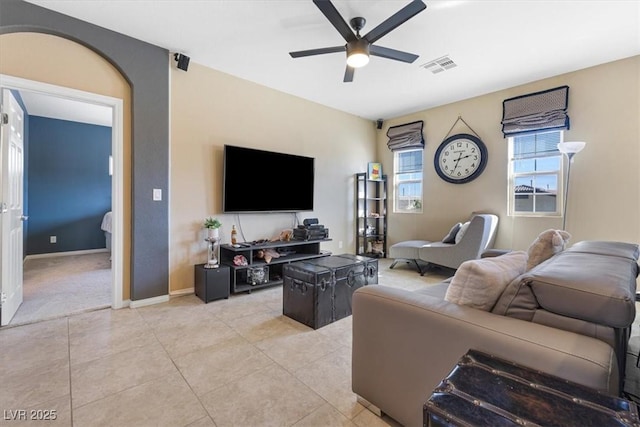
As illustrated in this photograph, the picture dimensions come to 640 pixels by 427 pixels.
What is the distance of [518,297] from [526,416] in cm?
53

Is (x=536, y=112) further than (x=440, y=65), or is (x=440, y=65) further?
(x=536, y=112)

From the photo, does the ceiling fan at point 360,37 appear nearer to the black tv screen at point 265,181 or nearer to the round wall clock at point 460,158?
the black tv screen at point 265,181

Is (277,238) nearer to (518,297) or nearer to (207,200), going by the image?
(207,200)

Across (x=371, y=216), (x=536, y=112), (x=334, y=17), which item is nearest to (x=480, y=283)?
(x=334, y=17)

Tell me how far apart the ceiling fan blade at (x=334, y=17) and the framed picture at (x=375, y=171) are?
3065 millimetres

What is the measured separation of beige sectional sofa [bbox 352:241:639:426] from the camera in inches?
34.0

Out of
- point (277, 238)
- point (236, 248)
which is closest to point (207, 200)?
point (236, 248)

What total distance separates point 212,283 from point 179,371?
1.27m

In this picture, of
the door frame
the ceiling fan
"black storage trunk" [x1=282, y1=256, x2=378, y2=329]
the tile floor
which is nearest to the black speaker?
the door frame

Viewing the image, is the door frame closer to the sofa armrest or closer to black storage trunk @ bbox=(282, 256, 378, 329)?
black storage trunk @ bbox=(282, 256, 378, 329)

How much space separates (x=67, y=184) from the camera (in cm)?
540

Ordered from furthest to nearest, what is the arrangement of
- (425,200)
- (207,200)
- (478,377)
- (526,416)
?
(425,200) < (207,200) < (478,377) < (526,416)

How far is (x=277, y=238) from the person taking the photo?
399 cm

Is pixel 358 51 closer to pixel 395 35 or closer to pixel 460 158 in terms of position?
pixel 395 35
